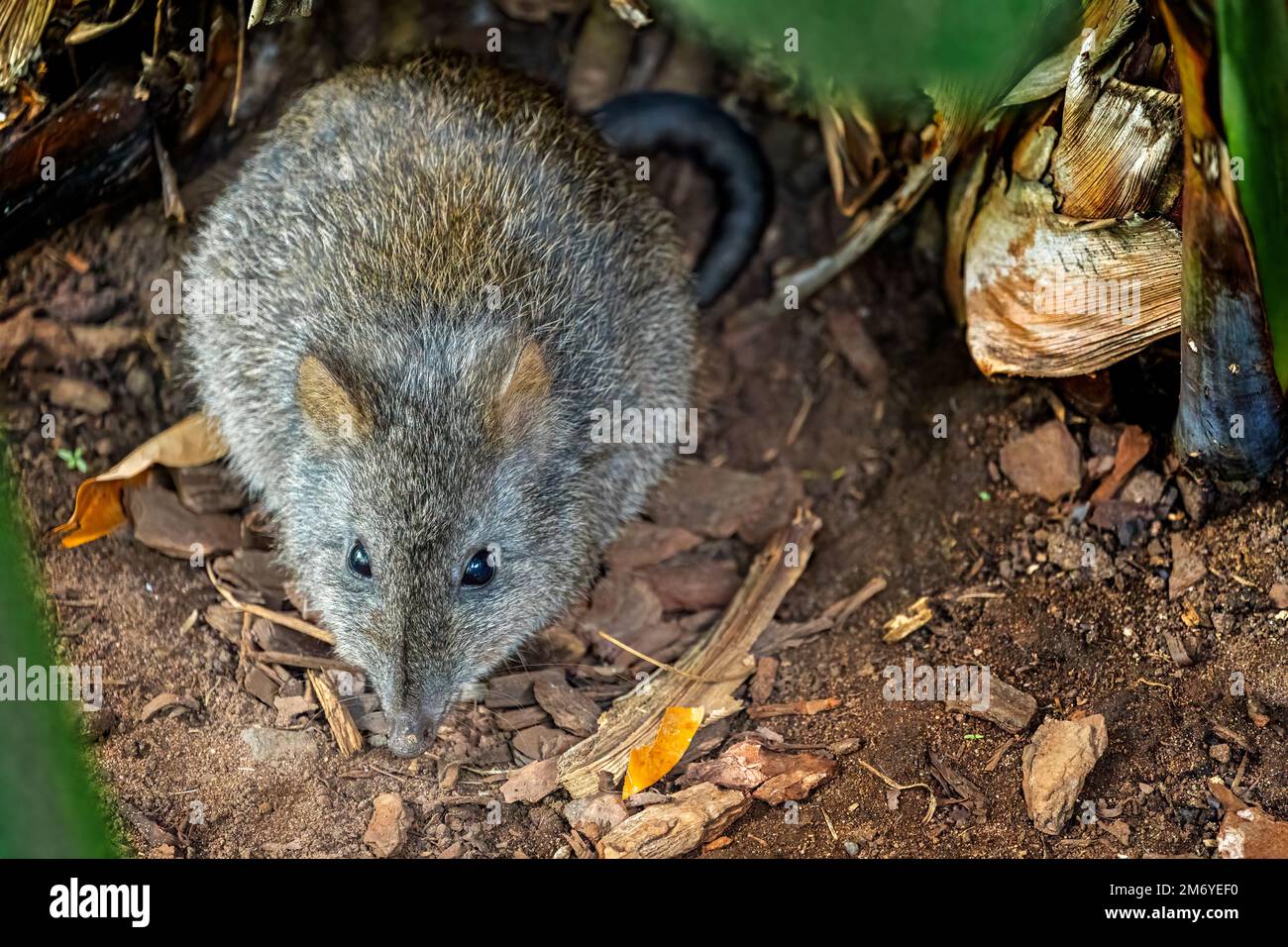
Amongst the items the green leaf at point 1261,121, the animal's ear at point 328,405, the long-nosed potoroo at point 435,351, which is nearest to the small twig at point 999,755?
the green leaf at point 1261,121

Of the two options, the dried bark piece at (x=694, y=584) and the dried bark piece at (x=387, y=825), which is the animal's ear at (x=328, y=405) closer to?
the dried bark piece at (x=387, y=825)

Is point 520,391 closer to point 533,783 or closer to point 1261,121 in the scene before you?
point 533,783

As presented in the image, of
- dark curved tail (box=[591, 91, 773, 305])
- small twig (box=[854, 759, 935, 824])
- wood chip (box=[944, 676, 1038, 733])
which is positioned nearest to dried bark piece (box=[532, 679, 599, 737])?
small twig (box=[854, 759, 935, 824])

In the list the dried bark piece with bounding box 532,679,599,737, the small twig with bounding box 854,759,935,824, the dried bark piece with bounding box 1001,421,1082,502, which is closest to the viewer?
the small twig with bounding box 854,759,935,824

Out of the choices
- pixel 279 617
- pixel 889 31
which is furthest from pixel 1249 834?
pixel 279 617

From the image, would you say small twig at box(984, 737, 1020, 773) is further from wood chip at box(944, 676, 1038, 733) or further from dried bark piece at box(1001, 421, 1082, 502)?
dried bark piece at box(1001, 421, 1082, 502)

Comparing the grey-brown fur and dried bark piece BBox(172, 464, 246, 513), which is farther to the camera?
dried bark piece BBox(172, 464, 246, 513)

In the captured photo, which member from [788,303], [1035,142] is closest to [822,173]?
[788,303]
